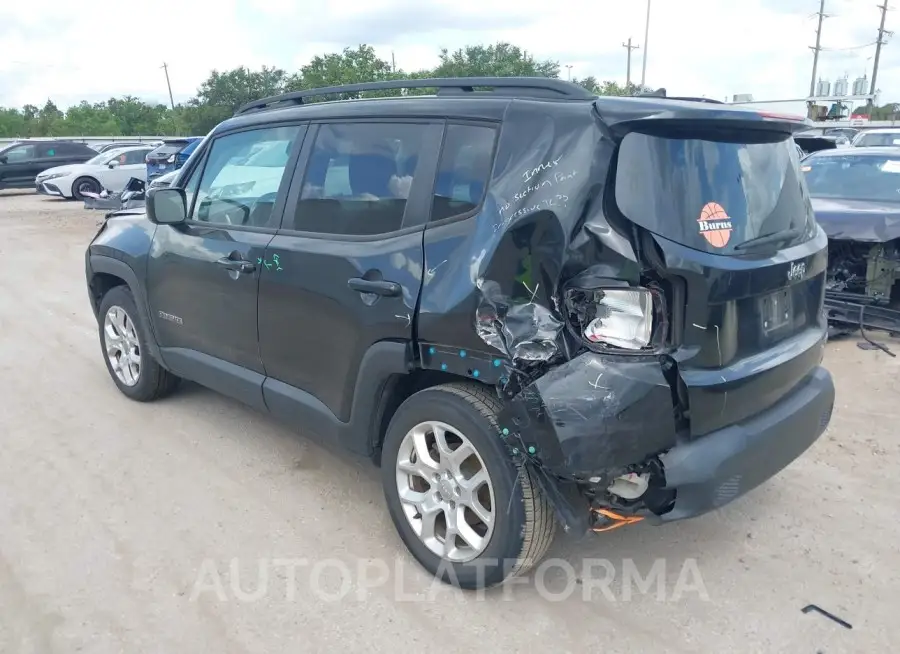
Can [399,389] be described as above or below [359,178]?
below

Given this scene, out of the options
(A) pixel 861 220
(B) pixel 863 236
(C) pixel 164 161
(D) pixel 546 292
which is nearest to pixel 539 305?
(D) pixel 546 292

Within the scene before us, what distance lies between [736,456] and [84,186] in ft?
71.6

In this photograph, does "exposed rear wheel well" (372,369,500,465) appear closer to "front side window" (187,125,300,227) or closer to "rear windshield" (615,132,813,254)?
"rear windshield" (615,132,813,254)

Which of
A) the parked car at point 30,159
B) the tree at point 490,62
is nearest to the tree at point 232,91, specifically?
the tree at point 490,62

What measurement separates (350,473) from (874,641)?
2.54 metres

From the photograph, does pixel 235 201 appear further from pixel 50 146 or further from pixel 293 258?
pixel 50 146

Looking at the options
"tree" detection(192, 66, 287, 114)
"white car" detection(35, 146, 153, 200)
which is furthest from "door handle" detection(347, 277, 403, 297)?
"tree" detection(192, 66, 287, 114)


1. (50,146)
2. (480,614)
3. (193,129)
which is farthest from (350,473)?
(193,129)

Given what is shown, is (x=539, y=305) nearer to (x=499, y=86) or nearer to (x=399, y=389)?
(x=399, y=389)

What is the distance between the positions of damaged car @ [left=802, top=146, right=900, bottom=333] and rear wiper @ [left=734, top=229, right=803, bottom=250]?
3.85 m

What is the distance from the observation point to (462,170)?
9.70 ft

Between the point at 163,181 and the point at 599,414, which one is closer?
the point at 599,414

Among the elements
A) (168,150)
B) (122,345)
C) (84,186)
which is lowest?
(84,186)

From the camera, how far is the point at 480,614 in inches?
113
